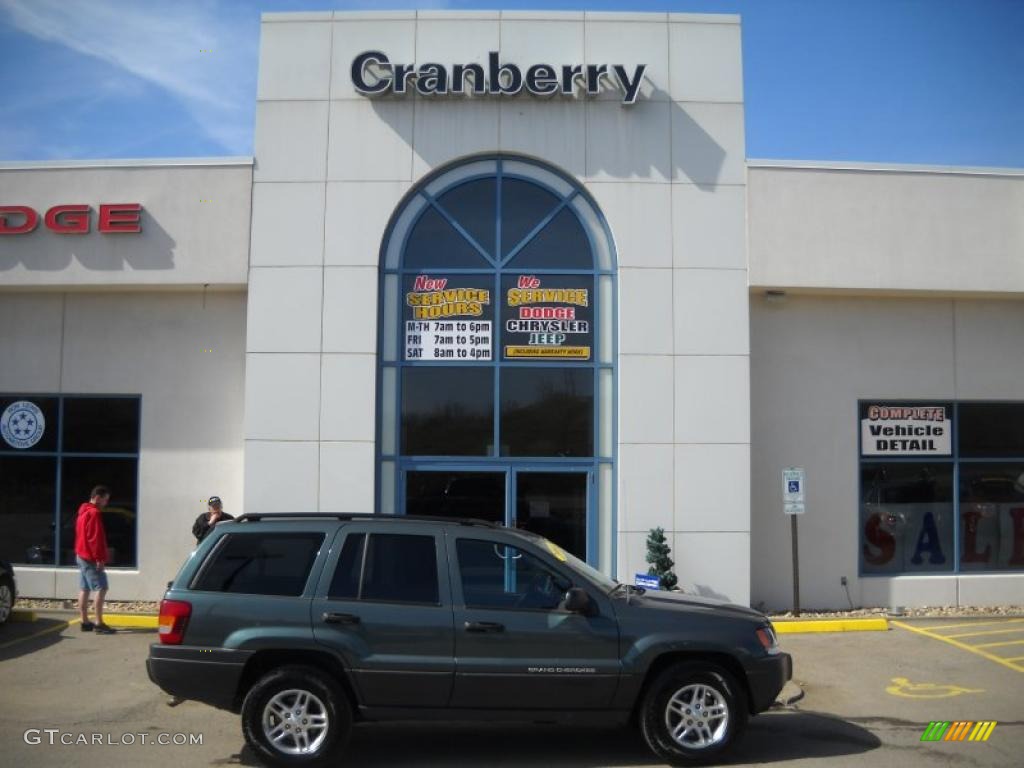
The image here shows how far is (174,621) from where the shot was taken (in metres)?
7.01

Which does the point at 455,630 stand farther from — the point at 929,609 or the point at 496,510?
the point at 929,609

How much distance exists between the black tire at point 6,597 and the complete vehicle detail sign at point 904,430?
1211cm

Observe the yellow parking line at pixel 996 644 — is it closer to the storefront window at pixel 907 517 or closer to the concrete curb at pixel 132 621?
the storefront window at pixel 907 517

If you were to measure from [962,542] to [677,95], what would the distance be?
811 cm

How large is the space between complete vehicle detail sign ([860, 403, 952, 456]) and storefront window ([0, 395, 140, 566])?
11.2 metres

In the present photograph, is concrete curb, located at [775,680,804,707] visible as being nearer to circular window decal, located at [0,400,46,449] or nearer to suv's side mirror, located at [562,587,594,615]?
suv's side mirror, located at [562,587,594,615]

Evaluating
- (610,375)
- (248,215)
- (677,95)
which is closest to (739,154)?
(677,95)

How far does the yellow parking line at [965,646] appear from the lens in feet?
35.0

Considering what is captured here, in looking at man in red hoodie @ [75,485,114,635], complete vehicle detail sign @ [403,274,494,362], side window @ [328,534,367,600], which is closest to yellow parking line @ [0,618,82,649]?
man in red hoodie @ [75,485,114,635]

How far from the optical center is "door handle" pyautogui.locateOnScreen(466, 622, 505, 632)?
6980mm

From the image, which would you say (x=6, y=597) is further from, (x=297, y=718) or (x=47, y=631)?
(x=297, y=718)

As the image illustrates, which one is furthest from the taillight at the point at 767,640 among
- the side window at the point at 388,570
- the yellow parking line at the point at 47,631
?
the yellow parking line at the point at 47,631

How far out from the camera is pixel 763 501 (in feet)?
46.7

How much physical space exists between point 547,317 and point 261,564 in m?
7.13
